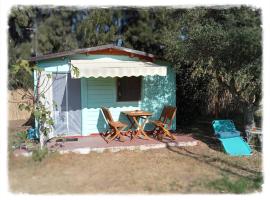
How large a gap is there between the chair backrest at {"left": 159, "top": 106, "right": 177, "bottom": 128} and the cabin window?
1.32 meters

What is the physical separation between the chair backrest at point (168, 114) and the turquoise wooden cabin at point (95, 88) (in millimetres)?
792

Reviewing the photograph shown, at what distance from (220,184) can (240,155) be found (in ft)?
11.4

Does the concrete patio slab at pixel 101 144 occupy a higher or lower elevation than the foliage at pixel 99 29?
lower

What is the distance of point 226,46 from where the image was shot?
1174 cm

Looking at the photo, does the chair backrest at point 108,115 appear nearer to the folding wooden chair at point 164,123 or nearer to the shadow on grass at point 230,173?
the folding wooden chair at point 164,123

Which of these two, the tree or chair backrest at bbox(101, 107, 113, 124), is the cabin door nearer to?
chair backrest at bbox(101, 107, 113, 124)

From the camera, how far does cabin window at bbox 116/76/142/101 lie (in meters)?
15.1

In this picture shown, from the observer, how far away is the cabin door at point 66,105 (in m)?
14.3

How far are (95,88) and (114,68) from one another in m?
1.88

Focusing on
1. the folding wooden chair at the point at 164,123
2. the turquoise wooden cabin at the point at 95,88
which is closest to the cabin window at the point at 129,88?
the turquoise wooden cabin at the point at 95,88

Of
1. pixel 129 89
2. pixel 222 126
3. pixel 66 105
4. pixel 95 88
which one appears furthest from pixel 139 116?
pixel 222 126

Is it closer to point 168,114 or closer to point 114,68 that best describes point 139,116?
point 168,114

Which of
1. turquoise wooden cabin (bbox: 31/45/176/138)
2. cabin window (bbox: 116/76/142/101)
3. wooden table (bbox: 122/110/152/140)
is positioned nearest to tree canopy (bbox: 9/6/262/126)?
turquoise wooden cabin (bbox: 31/45/176/138)

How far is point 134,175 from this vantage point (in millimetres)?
9477
